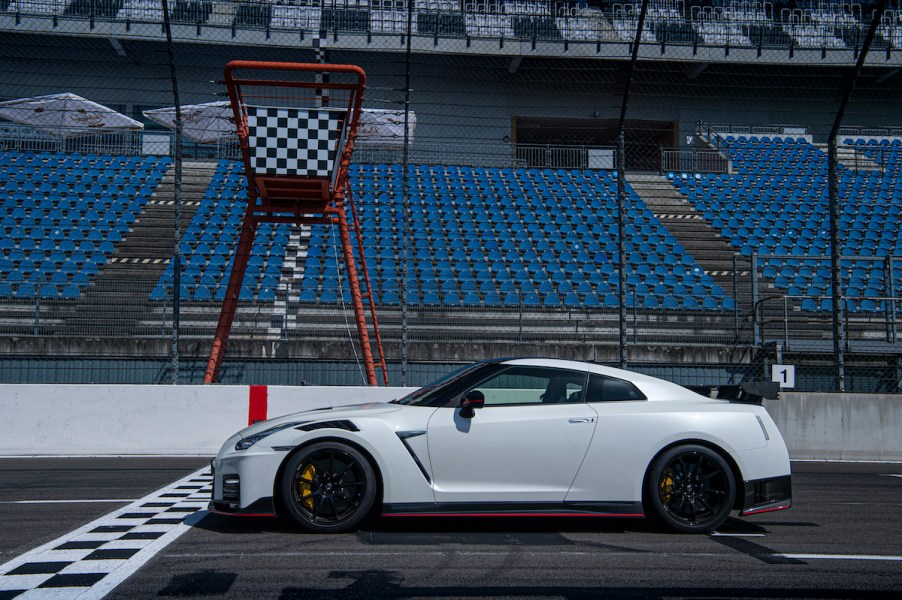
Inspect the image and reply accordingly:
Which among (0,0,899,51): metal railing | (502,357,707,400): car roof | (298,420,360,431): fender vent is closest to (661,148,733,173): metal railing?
(0,0,899,51): metal railing

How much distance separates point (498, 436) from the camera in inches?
213

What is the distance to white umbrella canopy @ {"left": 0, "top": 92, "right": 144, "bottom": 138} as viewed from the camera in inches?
883

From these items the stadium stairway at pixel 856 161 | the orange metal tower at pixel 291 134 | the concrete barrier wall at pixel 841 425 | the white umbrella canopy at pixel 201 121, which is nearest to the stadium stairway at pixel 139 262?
the white umbrella canopy at pixel 201 121

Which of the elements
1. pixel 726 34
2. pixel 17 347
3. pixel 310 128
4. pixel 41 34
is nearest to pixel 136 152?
pixel 41 34

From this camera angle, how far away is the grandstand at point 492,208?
1390cm

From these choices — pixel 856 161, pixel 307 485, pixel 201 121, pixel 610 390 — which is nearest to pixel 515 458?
pixel 610 390

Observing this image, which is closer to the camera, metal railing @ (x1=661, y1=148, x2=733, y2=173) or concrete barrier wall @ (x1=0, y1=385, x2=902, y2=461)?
concrete barrier wall @ (x1=0, y1=385, x2=902, y2=461)

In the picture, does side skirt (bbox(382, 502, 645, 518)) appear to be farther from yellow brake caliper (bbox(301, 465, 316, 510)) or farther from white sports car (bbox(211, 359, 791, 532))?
yellow brake caliper (bbox(301, 465, 316, 510))

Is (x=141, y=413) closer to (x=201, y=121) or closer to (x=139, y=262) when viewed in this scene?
(x=139, y=262)

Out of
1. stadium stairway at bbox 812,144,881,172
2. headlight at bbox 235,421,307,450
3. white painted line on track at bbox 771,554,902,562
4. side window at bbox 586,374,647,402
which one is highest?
stadium stairway at bbox 812,144,881,172

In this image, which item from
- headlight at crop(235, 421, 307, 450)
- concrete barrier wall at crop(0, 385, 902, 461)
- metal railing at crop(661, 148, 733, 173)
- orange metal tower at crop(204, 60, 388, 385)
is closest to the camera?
headlight at crop(235, 421, 307, 450)

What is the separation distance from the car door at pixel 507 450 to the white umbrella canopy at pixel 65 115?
20.5m

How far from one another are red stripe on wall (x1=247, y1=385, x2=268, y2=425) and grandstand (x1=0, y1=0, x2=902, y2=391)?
2.10m

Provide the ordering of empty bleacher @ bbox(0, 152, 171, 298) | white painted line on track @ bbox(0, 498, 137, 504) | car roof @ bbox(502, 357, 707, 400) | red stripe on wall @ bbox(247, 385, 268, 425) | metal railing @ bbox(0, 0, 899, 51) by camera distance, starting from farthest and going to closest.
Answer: metal railing @ bbox(0, 0, 899, 51), empty bleacher @ bbox(0, 152, 171, 298), red stripe on wall @ bbox(247, 385, 268, 425), white painted line on track @ bbox(0, 498, 137, 504), car roof @ bbox(502, 357, 707, 400)
